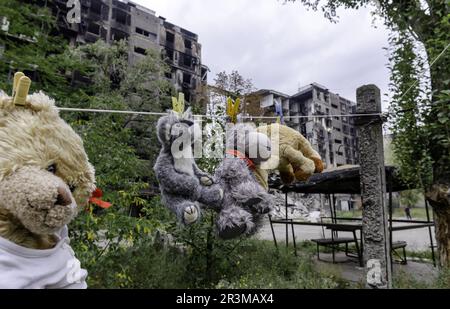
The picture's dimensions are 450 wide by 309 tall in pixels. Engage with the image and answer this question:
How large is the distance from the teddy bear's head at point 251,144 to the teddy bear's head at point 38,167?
2.50 feet

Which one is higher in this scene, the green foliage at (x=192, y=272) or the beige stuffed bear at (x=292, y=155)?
the beige stuffed bear at (x=292, y=155)

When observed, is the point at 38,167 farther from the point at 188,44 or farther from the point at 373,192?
the point at 188,44

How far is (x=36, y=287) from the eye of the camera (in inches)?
35.7

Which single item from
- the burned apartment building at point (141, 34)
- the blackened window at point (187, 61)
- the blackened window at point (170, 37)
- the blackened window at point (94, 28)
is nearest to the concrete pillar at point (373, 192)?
the burned apartment building at point (141, 34)

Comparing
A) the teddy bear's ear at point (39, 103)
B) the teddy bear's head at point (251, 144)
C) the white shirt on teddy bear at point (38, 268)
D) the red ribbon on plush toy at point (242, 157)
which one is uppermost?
the teddy bear's ear at point (39, 103)

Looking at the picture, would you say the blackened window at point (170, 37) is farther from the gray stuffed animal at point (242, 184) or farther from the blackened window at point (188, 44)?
the gray stuffed animal at point (242, 184)

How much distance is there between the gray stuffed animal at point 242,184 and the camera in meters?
1.37

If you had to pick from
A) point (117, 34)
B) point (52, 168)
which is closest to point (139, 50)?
point (117, 34)

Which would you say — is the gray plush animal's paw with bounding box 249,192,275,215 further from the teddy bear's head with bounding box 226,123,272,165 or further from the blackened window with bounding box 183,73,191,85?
the blackened window with bounding box 183,73,191,85

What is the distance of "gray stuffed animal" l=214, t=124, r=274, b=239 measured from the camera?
4.50 feet

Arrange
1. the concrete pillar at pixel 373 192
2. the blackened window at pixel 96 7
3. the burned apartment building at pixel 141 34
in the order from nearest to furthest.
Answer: the concrete pillar at pixel 373 192 → the burned apartment building at pixel 141 34 → the blackened window at pixel 96 7

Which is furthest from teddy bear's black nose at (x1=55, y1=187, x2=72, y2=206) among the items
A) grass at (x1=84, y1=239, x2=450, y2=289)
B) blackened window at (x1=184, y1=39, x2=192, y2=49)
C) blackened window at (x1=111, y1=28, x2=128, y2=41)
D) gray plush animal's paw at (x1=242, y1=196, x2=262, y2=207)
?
blackened window at (x1=184, y1=39, x2=192, y2=49)

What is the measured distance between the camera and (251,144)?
1499 mm
